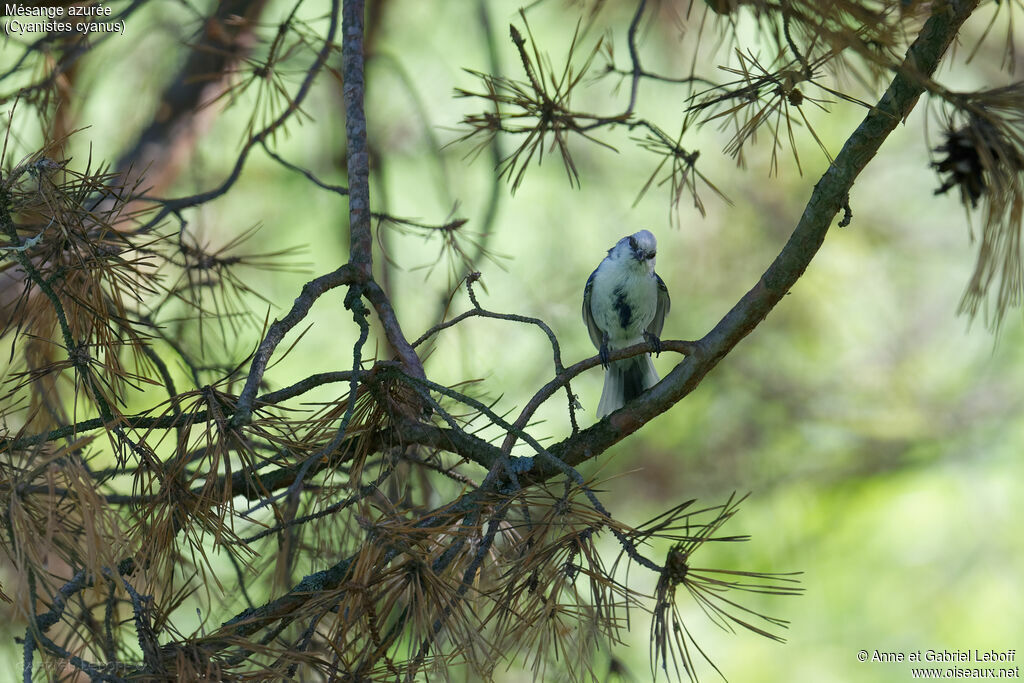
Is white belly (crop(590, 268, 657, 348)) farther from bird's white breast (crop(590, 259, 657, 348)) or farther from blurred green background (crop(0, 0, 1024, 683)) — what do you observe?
blurred green background (crop(0, 0, 1024, 683))

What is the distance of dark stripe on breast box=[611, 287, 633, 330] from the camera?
2.10 meters

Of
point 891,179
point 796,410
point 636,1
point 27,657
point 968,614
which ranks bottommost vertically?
point 27,657

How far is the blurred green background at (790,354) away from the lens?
3010mm

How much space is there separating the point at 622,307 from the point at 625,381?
20 centimetres

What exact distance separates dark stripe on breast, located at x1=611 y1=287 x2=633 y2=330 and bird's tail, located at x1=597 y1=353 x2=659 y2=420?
96 millimetres

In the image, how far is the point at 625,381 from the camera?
2.19 metres

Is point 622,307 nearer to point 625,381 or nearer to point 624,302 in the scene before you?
point 624,302

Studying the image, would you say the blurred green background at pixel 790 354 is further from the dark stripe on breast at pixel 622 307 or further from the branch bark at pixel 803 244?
the branch bark at pixel 803 244

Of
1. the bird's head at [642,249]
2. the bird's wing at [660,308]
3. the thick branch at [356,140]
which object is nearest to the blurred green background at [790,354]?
the bird's wing at [660,308]

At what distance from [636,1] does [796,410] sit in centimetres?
152

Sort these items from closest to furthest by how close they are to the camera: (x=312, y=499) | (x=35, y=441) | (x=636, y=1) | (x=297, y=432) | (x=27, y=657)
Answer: (x=27, y=657) → (x=35, y=441) → (x=297, y=432) → (x=312, y=499) → (x=636, y=1)

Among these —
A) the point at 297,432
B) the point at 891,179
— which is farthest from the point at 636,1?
the point at 297,432

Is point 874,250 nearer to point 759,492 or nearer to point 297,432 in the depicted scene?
point 759,492

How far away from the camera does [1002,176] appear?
1029 mm
